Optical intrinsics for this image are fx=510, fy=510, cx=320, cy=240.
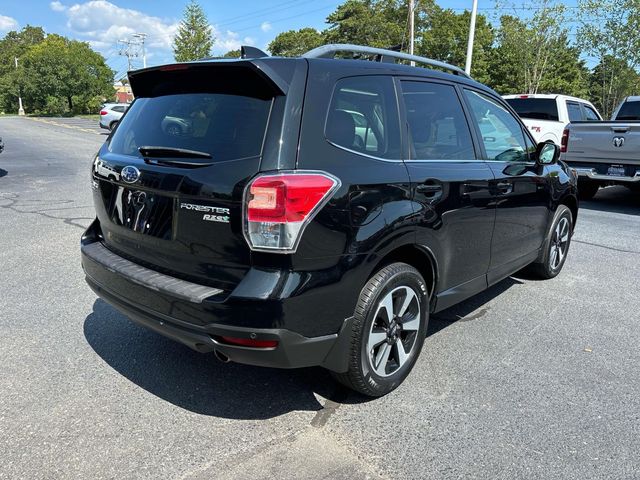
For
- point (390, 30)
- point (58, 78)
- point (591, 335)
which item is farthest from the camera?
point (58, 78)

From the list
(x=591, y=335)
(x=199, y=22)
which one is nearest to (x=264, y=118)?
(x=591, y=335)

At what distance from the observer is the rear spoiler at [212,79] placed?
2.46 metres

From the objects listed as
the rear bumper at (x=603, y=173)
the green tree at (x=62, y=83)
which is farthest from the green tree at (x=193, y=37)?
the rear bumper at (x=603, y=173)

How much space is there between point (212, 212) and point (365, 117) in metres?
1.01

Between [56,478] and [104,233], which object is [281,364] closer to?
[56,478]

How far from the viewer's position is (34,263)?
524 cm

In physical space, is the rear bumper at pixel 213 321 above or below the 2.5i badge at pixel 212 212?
below

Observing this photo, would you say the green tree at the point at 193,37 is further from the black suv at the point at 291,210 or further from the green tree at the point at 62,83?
the black suv at the point at 291,210

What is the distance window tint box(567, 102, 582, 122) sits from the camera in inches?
458

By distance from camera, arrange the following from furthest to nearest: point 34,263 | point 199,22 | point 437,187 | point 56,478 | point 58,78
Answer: point 58,78 < point 199,22 < point 34,263 < point 437,187 < point 56,478

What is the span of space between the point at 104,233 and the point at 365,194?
68.2 inches

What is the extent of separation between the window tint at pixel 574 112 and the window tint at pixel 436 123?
9.43 m

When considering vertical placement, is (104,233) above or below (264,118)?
below

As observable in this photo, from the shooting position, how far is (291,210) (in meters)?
2.31
